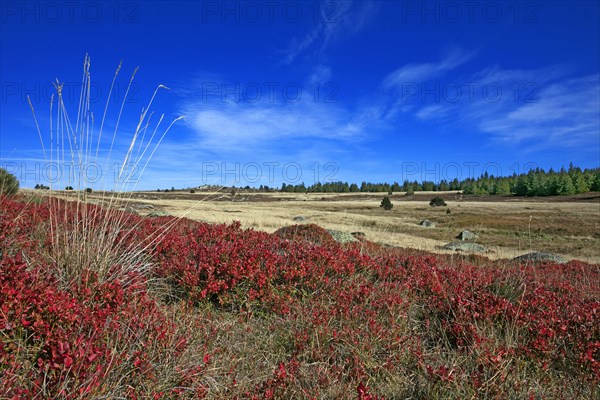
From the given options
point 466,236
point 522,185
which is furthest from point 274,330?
point 522,185

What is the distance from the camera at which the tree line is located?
99.1 meters

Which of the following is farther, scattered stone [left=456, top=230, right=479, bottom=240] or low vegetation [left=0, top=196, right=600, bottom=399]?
scattered stone [left=456, top=230, right=479, bottom=240]

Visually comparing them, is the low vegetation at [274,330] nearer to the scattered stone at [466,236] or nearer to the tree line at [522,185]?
the scattered stone at [466,236]

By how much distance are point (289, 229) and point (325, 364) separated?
8.88 m

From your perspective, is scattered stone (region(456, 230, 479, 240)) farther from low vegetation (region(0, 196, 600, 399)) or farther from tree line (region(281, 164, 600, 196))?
tree line (region(281, 164, 600, 196))

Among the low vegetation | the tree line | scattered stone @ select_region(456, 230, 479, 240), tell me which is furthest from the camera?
the tree line

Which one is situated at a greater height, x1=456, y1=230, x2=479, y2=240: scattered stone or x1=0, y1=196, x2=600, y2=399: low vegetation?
x1=0, y1=196, x2=600, y2=399: low vegetation

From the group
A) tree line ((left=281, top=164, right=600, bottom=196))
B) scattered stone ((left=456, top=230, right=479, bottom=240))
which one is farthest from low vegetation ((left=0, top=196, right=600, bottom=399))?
tree line ((left=281, top=164, right=600, bottom=196))

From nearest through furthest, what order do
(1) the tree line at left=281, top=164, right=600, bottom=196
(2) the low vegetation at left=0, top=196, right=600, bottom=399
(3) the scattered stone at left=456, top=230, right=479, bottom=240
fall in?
(2) the low vegetation at left=0, top=196, right=600, bottom=399
(3) the scattered stone at left=456, top=230, right=479, bottom=240
(1) the tree line at left=281, top=164, right=600, bottom=196

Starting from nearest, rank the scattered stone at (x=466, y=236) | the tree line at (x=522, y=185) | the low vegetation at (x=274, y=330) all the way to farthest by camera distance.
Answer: the low vegetation at (x=274, y=330) < the scattered stone at (x=466, y=236) < the tree line at (x=522, y=185)

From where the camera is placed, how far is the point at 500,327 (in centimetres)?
389

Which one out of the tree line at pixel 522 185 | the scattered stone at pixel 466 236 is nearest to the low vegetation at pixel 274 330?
the scattered stone at pixel 466 236

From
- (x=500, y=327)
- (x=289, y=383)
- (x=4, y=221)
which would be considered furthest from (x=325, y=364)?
(x=4, y=221)

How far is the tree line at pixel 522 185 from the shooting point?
9912 cm
